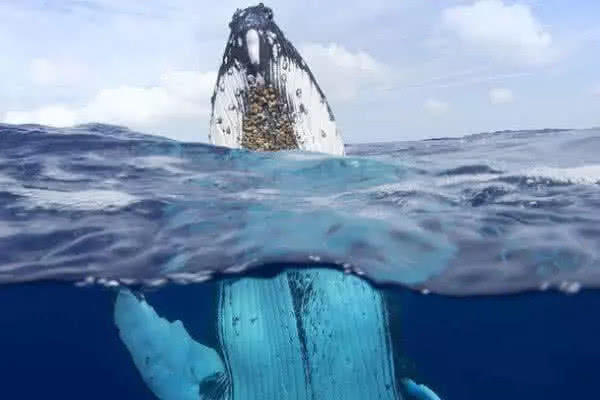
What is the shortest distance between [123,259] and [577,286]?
6.52 metres

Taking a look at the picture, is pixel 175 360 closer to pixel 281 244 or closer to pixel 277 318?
pixel 277 318

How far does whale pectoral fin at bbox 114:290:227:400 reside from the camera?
8305 mm

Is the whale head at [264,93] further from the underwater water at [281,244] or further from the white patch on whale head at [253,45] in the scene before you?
the underwater water at [281,244]

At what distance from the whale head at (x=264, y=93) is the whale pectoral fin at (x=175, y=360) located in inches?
107

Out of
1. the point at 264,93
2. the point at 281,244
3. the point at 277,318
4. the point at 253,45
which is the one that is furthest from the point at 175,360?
the point at 253,45

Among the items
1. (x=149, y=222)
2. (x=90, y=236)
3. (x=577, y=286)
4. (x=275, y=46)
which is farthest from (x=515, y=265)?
(x=90, y=236)

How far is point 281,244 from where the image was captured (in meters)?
7.90

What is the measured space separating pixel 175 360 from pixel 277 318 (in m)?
1.49

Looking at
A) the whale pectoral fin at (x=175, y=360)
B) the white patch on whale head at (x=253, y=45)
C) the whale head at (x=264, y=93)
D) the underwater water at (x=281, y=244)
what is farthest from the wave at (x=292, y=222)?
the white patch on whale head at (x=253, y=45)

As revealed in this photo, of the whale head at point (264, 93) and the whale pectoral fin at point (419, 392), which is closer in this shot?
the whale head at point (264, 93)

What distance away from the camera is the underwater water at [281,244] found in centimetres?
786

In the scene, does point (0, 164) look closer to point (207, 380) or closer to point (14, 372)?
point (207, 380)

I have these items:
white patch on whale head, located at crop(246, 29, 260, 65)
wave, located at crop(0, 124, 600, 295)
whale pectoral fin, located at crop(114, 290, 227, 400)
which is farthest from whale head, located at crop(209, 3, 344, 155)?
whale pectoral fin, located at crop(114, 290, 227, 400)

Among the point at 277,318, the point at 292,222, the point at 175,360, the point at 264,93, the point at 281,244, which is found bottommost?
the point at 175,360
